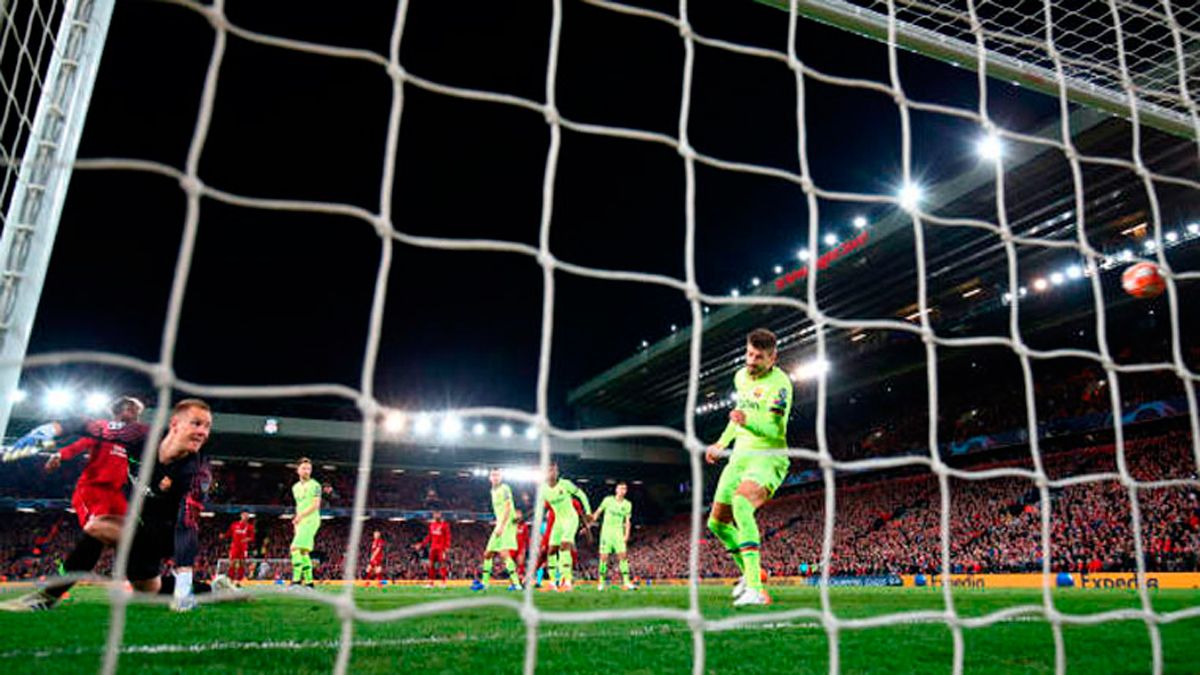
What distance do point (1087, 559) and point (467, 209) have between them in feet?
57.9

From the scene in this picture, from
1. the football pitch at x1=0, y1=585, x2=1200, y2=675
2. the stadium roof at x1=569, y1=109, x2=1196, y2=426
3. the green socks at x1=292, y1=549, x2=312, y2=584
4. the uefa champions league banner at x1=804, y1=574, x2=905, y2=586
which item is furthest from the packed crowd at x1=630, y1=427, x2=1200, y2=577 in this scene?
the green socks at x1=292, y1=549, x2=312, y2=584

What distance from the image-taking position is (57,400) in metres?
29.0

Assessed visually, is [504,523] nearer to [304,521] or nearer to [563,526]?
[563,526]

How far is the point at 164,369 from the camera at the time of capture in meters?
1.53

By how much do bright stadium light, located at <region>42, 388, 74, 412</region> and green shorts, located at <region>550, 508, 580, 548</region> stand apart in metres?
24.3

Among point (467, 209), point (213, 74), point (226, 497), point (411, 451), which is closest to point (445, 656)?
point (213, 74)

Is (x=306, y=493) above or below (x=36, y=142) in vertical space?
below

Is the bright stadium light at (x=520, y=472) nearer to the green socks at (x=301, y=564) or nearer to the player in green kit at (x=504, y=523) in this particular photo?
the green socks at (x=301, y=564)

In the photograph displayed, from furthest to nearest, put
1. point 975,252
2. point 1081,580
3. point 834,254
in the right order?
point 834,254 → point 975,252 → point 1081,580

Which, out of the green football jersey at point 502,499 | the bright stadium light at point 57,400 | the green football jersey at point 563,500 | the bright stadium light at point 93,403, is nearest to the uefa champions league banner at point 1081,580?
the green football jersey at point 563,500

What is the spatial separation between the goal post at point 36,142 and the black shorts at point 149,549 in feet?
9.23

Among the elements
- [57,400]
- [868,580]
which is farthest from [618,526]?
[57,400]

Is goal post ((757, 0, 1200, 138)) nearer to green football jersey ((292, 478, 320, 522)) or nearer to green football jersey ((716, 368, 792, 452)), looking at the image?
green football jersey ((716, 368, 792, 452))

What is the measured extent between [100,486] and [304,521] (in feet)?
20.9
